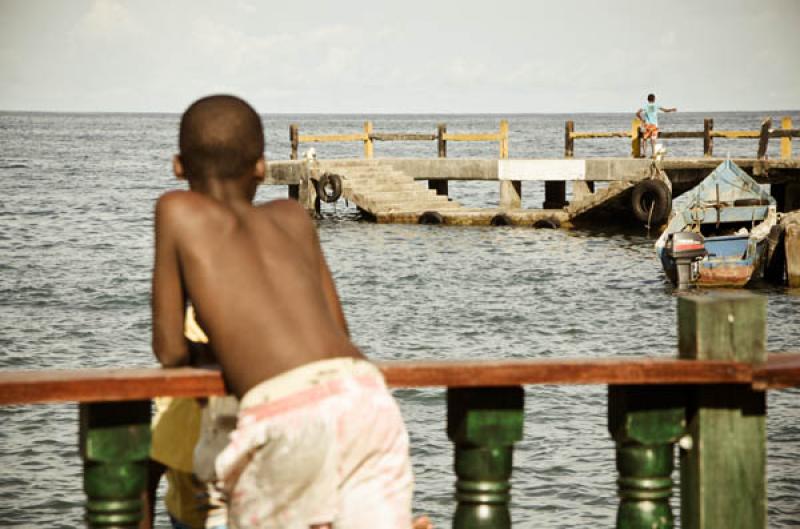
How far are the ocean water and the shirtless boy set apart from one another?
7.83 meters

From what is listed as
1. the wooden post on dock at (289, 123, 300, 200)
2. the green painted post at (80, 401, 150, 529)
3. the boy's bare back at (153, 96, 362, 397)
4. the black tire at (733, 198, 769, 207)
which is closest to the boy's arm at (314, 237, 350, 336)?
the boy's bare back at (153, 96, 362, 397)

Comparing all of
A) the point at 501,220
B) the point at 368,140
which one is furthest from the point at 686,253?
the point at 368,140

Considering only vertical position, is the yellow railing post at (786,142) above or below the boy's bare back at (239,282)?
above

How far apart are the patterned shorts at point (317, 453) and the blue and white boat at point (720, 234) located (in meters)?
21.4

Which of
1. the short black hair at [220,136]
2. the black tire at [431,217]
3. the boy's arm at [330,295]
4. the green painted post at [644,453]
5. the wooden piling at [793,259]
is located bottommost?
the wooden piling at [793,259]

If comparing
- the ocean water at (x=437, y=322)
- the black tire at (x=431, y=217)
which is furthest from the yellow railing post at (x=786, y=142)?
the black tire at (x=431, y=217)

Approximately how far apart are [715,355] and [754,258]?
2227 cm

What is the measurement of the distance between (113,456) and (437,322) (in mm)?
19479

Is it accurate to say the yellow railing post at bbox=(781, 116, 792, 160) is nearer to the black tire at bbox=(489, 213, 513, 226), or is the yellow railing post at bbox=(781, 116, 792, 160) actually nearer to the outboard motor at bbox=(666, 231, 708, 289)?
the black tire at bbox=(489, 213, 513, 226)

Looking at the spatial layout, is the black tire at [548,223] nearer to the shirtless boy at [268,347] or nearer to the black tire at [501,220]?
the black tire at [501,220]

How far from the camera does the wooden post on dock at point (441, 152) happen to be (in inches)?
1452

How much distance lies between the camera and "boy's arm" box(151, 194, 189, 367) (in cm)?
304

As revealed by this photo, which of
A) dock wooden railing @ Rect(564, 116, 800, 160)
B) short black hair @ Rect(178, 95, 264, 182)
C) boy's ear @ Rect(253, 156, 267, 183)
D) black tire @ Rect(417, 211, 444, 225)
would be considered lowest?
black tire @ Rect(417, 211, 444, 225)

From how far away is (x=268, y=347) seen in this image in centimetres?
297
